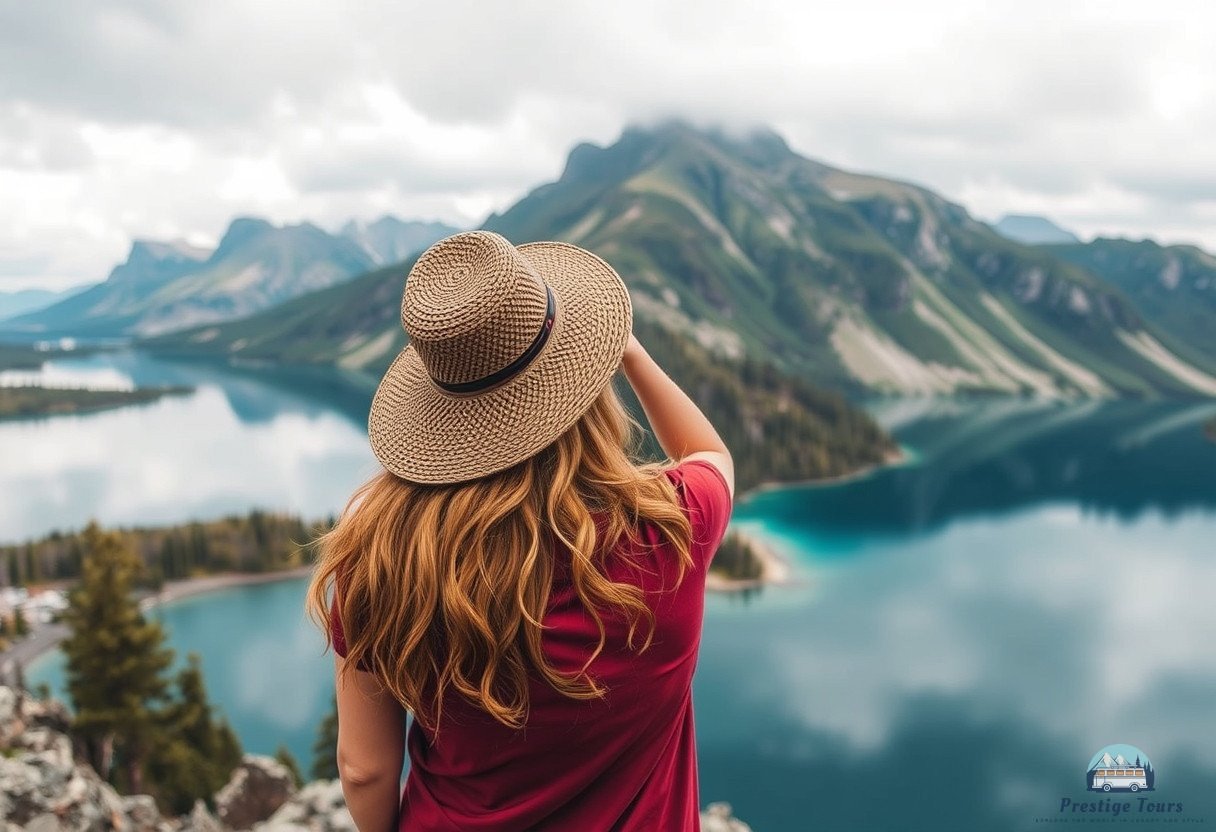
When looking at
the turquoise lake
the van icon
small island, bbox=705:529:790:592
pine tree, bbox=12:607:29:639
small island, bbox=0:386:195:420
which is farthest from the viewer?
small island, bbox=0:386:195:420

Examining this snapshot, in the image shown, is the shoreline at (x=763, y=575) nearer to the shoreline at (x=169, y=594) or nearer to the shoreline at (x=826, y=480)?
the shoreline at (x=826, y=480)

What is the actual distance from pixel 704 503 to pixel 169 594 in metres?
55.9

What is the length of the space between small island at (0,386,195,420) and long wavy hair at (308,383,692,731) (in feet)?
473

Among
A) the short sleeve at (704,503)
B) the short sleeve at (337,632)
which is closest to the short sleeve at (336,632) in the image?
the short sleeve at (337,632)

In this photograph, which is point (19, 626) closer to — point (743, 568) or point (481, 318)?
point (743, 568)

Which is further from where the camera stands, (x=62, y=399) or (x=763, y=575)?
(x=62, y=399)

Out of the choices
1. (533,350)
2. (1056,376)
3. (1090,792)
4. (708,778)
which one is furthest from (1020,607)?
(1056,376)

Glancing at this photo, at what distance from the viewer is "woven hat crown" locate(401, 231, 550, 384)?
5.27 ft

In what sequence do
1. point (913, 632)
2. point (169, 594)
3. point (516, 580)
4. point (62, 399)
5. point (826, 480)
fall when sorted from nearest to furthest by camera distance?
point (516, 580), point (913, 632), point (169, 594), point (826, 480), point (62, 399)

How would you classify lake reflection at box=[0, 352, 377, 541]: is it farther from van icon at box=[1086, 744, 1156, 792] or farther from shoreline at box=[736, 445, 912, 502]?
van icon at box=[1086, 744, 1156, 792]

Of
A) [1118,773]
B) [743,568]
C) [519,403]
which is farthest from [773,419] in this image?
[519,403]

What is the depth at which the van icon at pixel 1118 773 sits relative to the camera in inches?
952

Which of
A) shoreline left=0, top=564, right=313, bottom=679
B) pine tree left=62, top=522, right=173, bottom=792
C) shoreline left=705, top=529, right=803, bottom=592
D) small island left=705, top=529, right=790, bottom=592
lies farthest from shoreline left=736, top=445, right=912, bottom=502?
pine tree left=62, top=522, right=173, bottom=792

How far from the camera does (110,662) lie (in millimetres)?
20312
